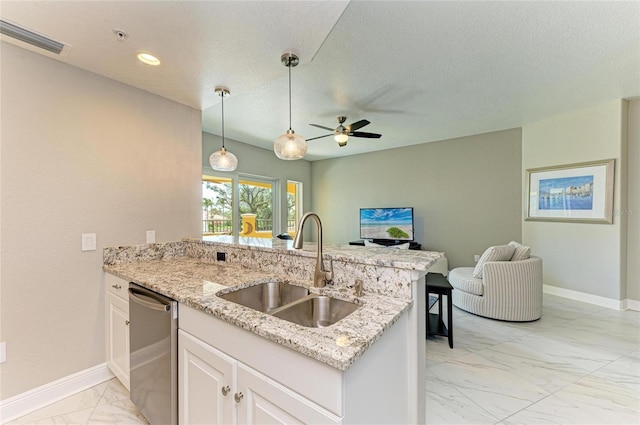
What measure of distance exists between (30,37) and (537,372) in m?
4.28

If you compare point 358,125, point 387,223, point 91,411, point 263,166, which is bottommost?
point 91,411

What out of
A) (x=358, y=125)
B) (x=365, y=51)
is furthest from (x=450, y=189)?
(x=365, y=51)

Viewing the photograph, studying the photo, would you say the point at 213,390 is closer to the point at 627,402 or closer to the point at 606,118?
the point at 627,402

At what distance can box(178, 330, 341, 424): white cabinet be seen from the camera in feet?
3.00

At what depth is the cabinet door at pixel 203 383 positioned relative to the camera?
1153 mm

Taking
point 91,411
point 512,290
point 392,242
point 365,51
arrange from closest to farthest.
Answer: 1. point 91,411
2. point 365,51
3. point 512,290
4. point 392,242

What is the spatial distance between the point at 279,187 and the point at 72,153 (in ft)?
15.0

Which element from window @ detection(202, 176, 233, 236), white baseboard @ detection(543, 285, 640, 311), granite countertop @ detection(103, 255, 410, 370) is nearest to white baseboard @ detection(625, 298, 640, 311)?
white baseboard @ detection(543, 285, 640, 311)

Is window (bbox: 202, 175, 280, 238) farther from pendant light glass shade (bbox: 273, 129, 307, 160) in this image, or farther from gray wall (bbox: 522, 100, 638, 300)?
gray wall (bbox: 522, 100, 638, 300)

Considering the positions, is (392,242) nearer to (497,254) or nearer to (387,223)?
(387,223)

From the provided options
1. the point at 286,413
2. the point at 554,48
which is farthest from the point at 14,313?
the point at 554,48

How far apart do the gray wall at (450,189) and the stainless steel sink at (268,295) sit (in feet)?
14.9

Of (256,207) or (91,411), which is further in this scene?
(256,207)

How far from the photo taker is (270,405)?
0.99 m
